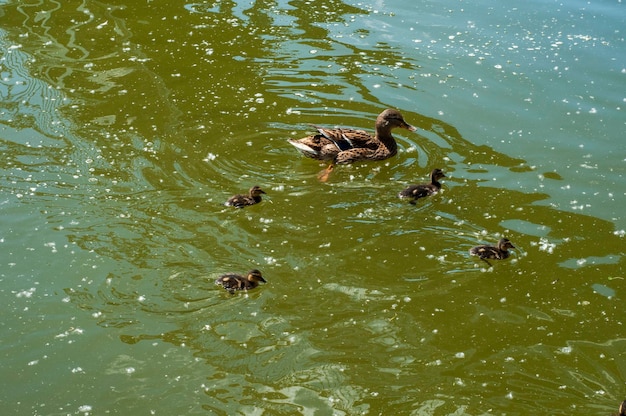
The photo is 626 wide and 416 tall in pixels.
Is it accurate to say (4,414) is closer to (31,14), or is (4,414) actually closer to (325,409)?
(325,409)

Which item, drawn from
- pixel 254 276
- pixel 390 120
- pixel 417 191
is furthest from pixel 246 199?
pixel 390 120

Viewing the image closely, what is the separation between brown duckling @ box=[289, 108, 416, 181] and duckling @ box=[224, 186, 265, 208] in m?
0.94

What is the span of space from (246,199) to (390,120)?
216cm

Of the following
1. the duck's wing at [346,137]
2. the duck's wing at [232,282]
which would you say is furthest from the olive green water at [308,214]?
the duck's wing at [346,137]

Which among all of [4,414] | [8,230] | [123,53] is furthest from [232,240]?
[123,53]

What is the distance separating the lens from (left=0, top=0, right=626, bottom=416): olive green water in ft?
19.9

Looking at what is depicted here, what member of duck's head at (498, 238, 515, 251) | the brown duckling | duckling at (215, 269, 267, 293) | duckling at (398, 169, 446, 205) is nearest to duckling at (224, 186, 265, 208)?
the brown duckling

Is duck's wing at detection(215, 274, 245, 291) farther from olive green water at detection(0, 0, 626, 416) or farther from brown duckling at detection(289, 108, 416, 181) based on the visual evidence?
brown duckling at detection(289, 108, 416, 181)

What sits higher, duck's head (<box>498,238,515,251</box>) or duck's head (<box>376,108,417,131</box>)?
duck's head (<box>376,108,417,131</box>)

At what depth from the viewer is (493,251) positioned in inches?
283

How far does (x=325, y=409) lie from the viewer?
5758 millimetres

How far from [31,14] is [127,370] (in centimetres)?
804

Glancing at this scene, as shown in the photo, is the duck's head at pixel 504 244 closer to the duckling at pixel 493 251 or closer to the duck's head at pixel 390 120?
the duckling at pixel 493 251

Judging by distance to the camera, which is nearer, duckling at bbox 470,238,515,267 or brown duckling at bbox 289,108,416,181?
duckling at bbox 470,238,515,267
